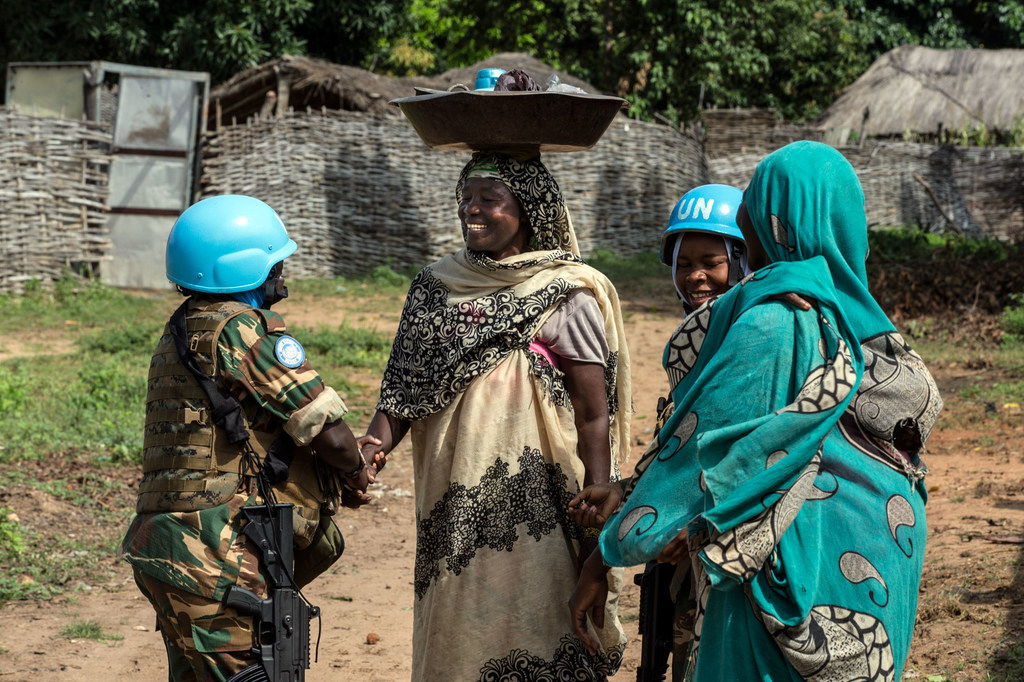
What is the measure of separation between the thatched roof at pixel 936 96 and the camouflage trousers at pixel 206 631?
20862mm

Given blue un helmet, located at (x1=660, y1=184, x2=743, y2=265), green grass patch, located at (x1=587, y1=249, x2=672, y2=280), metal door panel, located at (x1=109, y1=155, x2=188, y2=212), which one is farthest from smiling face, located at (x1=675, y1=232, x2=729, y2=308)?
metal door panel, located at (x1=109, y1=155, x2=188, y2=212)

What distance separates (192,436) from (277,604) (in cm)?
47

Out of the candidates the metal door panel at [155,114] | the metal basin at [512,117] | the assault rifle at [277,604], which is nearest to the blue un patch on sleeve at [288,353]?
the assault rifle at [277,604]

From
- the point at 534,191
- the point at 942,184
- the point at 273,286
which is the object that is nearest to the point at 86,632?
the point at 273,286

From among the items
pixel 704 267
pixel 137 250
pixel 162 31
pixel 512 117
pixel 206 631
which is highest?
pixel 162 31

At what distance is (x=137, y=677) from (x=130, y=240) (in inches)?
377

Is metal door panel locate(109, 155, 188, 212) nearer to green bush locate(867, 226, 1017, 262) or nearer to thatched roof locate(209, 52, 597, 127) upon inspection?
thatched roof locate(209, 52, 597, 127)

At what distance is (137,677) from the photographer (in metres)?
4.27

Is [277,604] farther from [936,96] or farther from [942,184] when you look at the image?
[936,96]

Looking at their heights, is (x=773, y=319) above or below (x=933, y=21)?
below

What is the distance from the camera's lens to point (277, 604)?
258cm

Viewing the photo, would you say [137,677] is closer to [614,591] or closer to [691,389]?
[614,591]

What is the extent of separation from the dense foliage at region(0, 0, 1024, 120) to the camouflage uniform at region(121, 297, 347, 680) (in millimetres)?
15058

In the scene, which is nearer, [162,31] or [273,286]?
[273,286]
